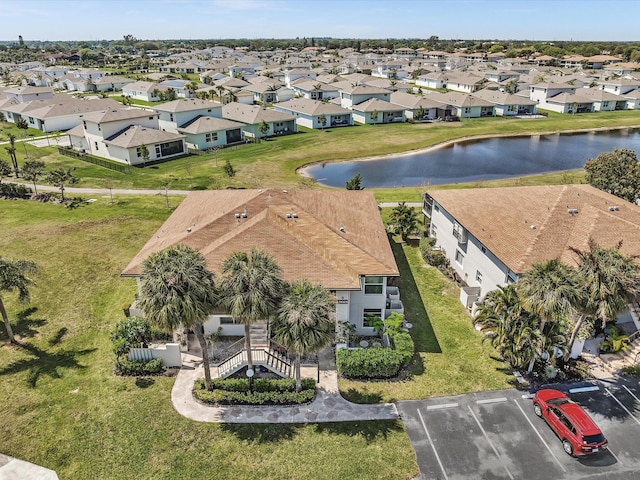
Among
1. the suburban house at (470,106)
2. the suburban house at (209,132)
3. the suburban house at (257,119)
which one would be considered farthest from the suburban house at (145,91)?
the suburban house at (470,106)

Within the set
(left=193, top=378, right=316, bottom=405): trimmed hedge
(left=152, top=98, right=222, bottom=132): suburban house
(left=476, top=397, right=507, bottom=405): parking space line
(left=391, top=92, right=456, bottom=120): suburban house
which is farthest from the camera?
(left=391, top=92, right=456, bottom=120): suburban house

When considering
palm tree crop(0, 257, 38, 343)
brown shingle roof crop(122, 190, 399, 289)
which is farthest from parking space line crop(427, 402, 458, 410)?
palm tree crop(0, 257, 38, 343)

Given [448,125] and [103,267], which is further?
[448,125]

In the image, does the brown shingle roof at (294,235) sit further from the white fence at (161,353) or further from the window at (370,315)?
the white fence at (161,353)

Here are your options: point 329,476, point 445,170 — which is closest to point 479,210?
point 329,476

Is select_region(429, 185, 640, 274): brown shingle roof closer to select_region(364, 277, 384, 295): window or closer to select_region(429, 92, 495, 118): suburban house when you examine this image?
select_region(364, 277, 384, 295): window

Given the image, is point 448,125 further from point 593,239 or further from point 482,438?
point 482,438
